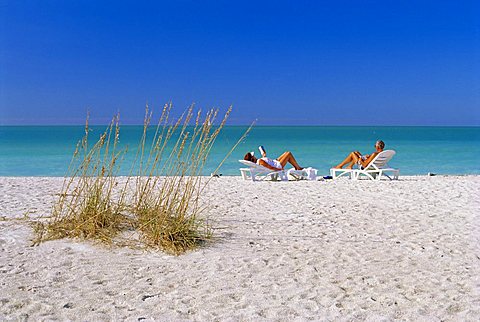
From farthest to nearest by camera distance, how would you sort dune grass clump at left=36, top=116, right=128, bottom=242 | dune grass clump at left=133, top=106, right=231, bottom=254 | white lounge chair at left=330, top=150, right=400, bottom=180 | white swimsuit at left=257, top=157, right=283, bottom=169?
white lounge chair at left=330, top=150, right=400, bottom=180 → white swimsuit at left=257, top=157, right=283, bottom=169 → dune grass clump at left=36, top=116, right=128, bottom=242 → dune grass clump at left=133, top=106, right=231, bottom=254

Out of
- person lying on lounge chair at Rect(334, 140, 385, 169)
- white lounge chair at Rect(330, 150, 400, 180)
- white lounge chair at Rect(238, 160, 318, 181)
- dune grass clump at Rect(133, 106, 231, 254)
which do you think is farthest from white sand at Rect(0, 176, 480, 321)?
person lying on lounge chair at Rect(334, 140, 385, 169)

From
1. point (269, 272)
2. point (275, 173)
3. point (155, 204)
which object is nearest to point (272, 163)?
point (275, 173)

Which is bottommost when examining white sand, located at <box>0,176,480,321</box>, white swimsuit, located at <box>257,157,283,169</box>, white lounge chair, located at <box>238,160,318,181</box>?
white sand, located at <box>0,176,480,321</box>

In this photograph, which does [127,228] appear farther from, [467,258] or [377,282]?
[467,258]

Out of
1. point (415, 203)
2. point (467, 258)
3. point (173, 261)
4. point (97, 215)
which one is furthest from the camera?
point (415, 203)

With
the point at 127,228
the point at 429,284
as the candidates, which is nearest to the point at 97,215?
the point at 127,228

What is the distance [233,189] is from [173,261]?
4.18 metres

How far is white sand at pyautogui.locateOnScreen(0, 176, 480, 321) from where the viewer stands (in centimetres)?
283

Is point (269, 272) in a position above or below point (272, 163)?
below

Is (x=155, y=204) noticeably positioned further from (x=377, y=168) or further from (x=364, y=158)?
(x=364, y=158)

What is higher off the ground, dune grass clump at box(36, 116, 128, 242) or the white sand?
dune grass clump at box(36, 116, 128, 242)

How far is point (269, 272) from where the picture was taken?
3488 mm

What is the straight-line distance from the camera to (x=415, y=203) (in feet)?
21.4

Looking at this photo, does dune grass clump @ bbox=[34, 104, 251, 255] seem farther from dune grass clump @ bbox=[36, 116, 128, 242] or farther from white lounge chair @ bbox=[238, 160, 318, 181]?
white lounge chair @ bbox=[238, 160, 318, 181]
